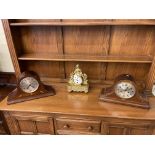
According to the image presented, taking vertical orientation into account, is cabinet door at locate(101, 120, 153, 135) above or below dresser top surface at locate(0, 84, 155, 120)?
below

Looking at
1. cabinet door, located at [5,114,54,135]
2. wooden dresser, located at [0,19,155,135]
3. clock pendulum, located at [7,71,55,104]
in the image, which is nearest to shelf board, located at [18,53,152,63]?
wooden dresser, located at [0,19,155,135]

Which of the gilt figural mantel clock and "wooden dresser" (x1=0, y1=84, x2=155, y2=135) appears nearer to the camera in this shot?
"wooden dresser" (x1=0, y1=84, x2=155, y2=135)

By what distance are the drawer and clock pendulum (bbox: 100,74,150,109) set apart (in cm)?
18

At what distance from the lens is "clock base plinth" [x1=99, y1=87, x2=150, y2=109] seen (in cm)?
99

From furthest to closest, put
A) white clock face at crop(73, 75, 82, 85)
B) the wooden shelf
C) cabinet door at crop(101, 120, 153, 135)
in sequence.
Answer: white clock face at crop(73, 75, 82, 85)
cabinet door at crop(101, 120, 153, 135)
the wooden shelf

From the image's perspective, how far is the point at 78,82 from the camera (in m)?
1.10

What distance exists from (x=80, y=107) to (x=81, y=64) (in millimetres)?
342

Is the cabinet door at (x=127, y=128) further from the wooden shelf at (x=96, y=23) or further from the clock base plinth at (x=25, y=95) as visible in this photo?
the wooden shelf at (x=96, y=23)

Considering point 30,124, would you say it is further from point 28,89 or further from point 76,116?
point 76,116

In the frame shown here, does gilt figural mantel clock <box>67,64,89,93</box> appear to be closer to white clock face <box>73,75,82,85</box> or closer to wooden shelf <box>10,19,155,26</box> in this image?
white clock face <box>73,75,82,85</box>

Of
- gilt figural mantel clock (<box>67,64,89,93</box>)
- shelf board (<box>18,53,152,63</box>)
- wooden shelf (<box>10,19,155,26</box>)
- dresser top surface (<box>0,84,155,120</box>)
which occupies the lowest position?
dresser top surface (<box>0,84,155,120</box>)

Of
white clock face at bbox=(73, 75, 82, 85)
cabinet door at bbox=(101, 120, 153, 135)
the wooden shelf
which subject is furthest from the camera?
white clock face at bbox=(73, 75, 82, 85)
